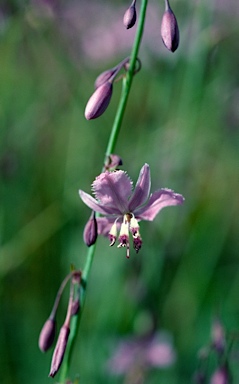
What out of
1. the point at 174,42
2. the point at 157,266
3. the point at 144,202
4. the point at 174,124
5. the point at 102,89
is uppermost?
the point at 174,42

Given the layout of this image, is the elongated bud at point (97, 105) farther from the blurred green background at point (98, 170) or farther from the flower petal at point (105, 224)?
the blurred green background at point (98, 170)

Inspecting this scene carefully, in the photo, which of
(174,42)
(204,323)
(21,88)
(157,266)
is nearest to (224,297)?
(204,323)

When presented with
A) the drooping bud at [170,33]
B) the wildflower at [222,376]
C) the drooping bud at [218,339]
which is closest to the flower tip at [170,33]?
the drooping bud at [170,33]

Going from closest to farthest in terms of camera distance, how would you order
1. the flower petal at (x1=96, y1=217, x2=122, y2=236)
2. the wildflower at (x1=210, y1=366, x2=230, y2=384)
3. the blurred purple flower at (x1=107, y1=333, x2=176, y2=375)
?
the flower petal at (x1=96, y1=217, x2=122, y2=236) < the wildflower at (x1=210, y1=366, x2=230, y2=384) < the blurred purple flower at (x1=107, y1=333, x2=176, y2=375)

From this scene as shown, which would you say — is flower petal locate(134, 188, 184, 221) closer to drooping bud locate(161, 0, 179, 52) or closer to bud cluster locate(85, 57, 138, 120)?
bud cluster locate(85, 57, 138, 120)

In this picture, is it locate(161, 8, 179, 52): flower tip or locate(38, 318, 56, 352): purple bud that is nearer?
locate(161, 8, 179, 52): flower tip

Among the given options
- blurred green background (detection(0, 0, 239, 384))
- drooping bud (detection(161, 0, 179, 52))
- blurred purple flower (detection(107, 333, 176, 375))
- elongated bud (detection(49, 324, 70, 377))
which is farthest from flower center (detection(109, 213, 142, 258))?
blurred purple flower (detection(107, 333, 176, 375))

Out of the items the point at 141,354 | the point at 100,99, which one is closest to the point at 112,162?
the point at 100,99

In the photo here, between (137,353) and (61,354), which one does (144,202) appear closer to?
(61,354)
